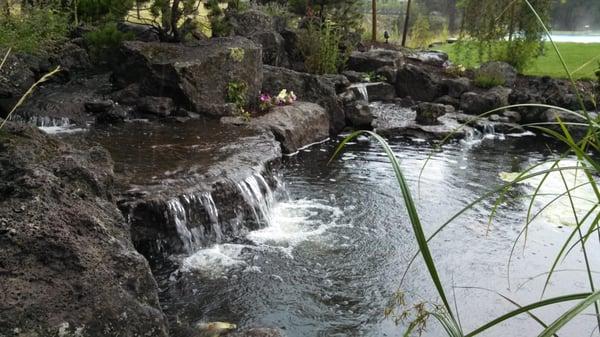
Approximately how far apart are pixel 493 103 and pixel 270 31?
5.19 m

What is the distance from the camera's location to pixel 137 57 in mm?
8336

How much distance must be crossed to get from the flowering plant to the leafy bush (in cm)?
380

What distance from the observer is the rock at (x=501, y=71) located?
13809 mm

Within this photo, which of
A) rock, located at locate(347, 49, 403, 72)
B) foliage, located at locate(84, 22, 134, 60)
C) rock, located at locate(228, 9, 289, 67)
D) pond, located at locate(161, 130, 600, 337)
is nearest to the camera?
pond, located at locate(161, 130, 600, 337)

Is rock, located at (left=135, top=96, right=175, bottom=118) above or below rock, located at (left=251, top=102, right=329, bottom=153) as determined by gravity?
above

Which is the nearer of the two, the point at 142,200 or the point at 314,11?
the point at 142,200

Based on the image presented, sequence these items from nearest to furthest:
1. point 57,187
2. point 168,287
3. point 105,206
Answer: point 57,187 → point 105,206 → point 168,287

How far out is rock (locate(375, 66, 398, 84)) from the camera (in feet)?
45.1

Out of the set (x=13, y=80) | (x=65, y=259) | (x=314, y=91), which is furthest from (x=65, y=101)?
(x=65, y=259)

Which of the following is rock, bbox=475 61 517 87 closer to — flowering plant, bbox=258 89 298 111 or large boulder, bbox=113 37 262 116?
flowering plant, bbox=258 89 298 111

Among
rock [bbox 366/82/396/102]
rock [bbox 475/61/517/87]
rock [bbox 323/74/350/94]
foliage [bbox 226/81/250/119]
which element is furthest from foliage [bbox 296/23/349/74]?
rock [bbox 475/61/517/87]

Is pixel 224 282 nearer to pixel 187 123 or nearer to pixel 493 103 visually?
pixel 187 123

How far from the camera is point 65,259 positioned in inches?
94.3

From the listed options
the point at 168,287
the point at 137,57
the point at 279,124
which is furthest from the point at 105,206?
the point at 137,57
